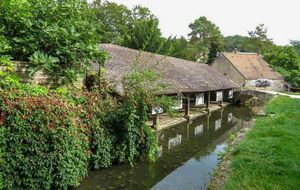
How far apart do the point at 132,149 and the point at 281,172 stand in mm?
4660

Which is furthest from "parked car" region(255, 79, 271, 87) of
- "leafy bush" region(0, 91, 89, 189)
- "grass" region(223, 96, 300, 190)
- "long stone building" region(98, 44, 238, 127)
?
"leafy bush" region(0, 91, 89, 189)

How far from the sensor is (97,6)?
4541cm

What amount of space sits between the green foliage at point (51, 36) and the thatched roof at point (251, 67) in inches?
1362

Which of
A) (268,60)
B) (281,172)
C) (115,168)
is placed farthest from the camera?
(268,60)

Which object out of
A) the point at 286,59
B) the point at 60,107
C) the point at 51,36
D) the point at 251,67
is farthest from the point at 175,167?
the point at 286,59

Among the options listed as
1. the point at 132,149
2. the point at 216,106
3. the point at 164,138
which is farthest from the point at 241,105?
the point at 132,149

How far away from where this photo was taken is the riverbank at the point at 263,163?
7.78 meters

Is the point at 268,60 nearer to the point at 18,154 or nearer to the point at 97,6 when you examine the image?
the point at 97,6

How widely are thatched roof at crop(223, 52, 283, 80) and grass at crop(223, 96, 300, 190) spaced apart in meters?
29.9

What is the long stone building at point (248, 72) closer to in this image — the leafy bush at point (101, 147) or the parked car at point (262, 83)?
the parked car at point (262, 83)

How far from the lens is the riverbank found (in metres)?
7.78

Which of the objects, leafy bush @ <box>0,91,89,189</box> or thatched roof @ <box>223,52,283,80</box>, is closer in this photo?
leafy bush @ <box>0,91,89,189</box>

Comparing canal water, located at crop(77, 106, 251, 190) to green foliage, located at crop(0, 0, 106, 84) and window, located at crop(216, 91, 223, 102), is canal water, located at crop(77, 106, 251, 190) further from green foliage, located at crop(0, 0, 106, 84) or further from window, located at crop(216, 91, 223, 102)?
window, located at crop(216, 91, 223, 102)

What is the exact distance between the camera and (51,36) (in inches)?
382
